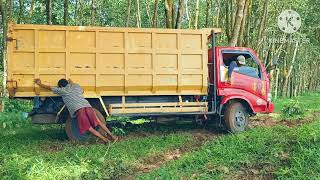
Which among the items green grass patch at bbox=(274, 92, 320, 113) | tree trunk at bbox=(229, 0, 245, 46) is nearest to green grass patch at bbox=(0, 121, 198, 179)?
tree trunk at bbox=(229, 0, 245, 46)

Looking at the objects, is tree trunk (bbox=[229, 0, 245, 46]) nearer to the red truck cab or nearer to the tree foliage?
the red truck cab

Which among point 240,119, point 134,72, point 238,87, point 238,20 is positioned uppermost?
point 238,20

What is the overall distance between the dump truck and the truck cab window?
0.03 meters

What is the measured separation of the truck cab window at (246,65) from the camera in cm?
1146

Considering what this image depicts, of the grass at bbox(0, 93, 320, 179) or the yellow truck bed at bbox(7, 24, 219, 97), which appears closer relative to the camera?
the grass at bbox(0, 93, 320, 179)

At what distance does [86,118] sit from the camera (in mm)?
9914

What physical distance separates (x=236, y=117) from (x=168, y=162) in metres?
3.63

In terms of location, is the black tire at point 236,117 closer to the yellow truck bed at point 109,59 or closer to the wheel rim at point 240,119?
the wheel rim at point 240,119

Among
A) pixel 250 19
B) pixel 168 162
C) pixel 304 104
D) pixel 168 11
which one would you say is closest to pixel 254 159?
pixel 168 162

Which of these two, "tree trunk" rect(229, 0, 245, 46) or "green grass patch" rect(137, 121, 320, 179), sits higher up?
"tree trunk" rect(229, 0, 245, 46)

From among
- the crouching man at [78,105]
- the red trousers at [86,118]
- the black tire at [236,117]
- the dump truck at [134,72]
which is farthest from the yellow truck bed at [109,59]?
the black tire at [236,117]

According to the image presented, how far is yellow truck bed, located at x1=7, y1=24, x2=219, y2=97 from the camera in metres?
9.73

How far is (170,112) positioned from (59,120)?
2564 mm

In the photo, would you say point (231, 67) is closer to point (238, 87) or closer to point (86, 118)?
point (238, 87)
